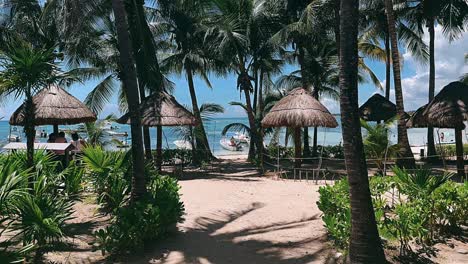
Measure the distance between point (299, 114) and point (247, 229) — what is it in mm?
6553

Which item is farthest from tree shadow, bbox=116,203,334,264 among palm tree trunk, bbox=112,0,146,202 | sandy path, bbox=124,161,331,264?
palm tree trunk, bbox=112,0,146,202

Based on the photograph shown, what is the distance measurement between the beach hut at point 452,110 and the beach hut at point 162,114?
7252mm

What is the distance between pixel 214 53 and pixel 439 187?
1189 centimetres

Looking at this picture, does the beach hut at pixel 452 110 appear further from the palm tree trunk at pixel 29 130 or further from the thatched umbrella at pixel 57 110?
the palm tree trunk at pixel 29 130

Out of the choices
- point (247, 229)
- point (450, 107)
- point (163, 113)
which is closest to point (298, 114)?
point (163, 113)

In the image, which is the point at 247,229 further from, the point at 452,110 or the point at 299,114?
the point at 452,110

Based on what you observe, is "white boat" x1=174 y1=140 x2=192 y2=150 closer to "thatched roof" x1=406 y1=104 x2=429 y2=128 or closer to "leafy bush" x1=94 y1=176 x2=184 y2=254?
"thatched roof" x1=406 y1=104 x2=429 y2=128

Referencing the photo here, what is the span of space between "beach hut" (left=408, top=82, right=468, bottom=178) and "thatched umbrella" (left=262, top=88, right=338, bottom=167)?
2840 mm

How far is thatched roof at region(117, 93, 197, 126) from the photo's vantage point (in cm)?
1319

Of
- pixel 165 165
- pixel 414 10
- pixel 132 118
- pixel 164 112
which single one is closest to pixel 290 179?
pixel 164 112

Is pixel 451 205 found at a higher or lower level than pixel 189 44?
lower

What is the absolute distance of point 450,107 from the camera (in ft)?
40.3

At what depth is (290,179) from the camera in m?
13.1

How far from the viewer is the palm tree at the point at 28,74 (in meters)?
6.31
